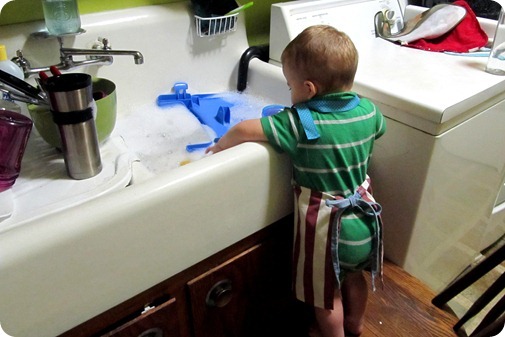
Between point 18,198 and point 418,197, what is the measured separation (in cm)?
92

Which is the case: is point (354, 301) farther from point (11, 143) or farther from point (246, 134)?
point (11, 143)

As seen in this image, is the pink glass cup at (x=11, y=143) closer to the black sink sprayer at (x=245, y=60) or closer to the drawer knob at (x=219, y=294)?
the drawer knob at (x=219, y=294)

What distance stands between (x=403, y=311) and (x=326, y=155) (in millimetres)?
612

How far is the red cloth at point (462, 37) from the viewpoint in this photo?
136cm

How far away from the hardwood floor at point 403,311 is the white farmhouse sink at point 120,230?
46 cm

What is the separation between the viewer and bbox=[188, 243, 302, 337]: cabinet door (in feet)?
2.85

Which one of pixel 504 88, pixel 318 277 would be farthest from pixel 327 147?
pixel 504 88

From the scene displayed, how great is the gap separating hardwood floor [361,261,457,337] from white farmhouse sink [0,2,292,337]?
46 centimetres

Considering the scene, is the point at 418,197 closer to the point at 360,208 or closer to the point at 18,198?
the point at 360,208

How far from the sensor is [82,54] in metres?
0.94

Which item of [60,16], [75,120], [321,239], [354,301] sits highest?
[60,16]

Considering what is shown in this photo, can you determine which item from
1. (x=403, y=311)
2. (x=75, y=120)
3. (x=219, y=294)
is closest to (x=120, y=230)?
(x=75, y=120)

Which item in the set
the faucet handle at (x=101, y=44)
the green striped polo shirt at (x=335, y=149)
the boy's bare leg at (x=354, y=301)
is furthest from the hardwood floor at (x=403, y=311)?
the faucet handle at (x=101, y=44)

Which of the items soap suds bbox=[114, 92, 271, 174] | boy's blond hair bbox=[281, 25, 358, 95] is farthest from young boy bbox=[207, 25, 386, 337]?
soap suds bbox=[114, 92, 271, 174]
